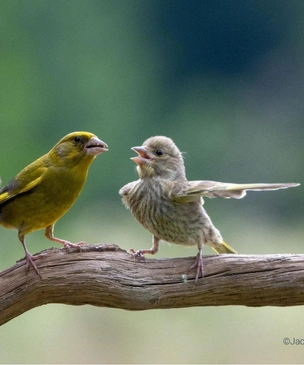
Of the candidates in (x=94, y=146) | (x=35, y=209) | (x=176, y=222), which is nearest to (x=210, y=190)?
(x=176, y=222)

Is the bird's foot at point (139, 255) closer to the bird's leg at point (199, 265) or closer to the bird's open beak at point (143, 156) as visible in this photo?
the bird's leg at point (199, 265)

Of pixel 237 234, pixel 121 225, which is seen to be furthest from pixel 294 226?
pixel 121 225

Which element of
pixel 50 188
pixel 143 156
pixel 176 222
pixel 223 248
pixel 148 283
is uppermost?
pixel 143 156

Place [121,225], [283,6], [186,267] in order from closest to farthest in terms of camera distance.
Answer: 1. [186,267]
2. [121,225]
3. [283,6]

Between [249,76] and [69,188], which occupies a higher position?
[249,76]

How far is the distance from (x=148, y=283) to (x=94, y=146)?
29.4 inches

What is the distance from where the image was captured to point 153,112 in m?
12.0

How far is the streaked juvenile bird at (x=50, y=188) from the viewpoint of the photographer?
452cm

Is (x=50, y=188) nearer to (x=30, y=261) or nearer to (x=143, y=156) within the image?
(x=30, y=261)

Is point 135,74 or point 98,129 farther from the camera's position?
point 135,74

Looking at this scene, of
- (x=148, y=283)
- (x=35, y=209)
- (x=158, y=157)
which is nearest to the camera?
(x=148, y=283)

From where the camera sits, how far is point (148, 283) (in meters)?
4.39

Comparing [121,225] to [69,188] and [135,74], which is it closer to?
[69,188]

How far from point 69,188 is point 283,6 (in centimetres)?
962
